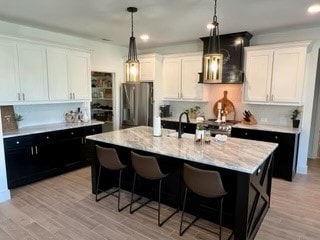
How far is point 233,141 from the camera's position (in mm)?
3125

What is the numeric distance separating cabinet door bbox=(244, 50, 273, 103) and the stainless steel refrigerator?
7.36 feet

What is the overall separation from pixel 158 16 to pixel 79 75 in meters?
2.18

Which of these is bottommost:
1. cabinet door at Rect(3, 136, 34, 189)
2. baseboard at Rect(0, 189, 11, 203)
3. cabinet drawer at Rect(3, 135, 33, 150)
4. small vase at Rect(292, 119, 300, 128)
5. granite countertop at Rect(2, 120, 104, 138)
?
baseboard at Rect(0, 189, 11, 203)

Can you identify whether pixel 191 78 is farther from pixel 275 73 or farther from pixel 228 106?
pixel 275 73

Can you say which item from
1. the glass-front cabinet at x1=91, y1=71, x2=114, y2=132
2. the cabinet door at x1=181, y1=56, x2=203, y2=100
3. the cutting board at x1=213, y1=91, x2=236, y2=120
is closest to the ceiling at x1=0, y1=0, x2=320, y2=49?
the cabinet door at x1=181, y1=56, x2=203, y2=100

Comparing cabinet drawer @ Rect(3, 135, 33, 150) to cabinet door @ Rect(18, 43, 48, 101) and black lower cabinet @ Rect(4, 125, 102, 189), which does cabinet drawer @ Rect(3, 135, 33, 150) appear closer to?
black lower cabinet @ Rect(4, 125, 102, 189)

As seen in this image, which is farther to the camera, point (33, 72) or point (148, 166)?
point (33, 72)

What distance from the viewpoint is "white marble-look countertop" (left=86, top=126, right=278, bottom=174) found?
88.1 inches

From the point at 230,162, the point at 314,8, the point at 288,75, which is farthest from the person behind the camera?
the point at 288,75

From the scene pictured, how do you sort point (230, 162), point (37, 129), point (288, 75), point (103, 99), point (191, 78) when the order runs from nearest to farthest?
point (230, 162) < point (37, 129) < point (288, 75) < point (191, 78) < point (103, 99)

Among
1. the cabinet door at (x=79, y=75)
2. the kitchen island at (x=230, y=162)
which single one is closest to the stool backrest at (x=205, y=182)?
the kitchen island at (x=230, y=162)

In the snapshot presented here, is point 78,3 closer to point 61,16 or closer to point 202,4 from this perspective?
point 61,16

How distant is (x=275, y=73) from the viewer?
426 centimetres

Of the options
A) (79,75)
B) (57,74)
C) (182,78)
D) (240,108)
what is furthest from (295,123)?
(57,74)
